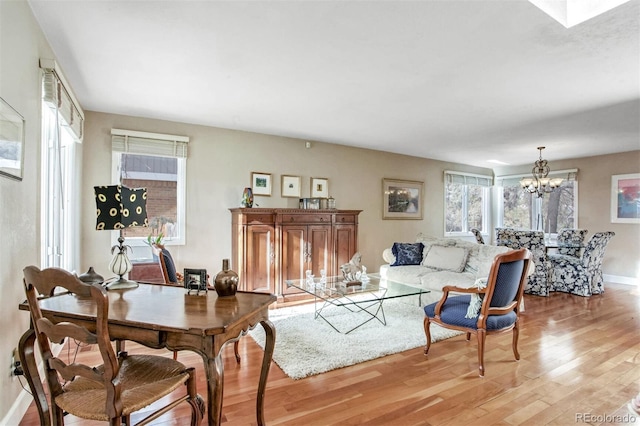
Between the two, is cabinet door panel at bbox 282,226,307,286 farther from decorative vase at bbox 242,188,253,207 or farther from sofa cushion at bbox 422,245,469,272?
sofa cushion at bbox 422,245,469,272

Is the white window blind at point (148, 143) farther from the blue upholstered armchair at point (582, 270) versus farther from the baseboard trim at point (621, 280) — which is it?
the baseboard trim at point (621, 280)

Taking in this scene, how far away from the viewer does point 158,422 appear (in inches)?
78.7

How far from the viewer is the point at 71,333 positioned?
1.30 meters

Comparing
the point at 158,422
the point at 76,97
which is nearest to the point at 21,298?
the point at 158,422

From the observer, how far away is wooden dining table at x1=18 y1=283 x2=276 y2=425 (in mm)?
1374

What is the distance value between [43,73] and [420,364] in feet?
12.0

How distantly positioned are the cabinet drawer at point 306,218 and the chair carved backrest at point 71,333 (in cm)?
337

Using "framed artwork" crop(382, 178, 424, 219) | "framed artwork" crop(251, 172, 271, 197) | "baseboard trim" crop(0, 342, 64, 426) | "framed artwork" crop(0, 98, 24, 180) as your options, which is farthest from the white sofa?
"framed artwork" crop(0, 98, 24, 180)

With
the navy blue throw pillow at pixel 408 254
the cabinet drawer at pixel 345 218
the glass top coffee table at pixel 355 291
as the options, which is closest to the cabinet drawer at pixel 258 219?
the glass top coffee table at pixel 355 291

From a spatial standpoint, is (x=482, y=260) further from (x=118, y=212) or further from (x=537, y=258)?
(x=118, y=212)

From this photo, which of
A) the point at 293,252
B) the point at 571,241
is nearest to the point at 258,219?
the point at 293,252

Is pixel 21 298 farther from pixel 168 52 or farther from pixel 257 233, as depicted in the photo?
pixel 257 233

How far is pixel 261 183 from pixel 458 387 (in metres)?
3.70

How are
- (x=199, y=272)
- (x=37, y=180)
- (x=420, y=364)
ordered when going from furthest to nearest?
(x=420, y=364) → (x=37, y=180) → (x=199, y=272)
